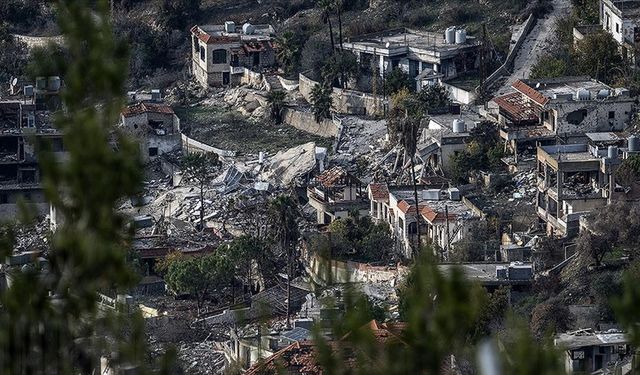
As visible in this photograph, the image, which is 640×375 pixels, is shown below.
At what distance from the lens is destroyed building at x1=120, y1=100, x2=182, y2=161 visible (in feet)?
165

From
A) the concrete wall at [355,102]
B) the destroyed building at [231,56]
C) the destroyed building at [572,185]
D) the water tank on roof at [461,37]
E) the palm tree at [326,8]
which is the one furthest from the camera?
the palm tree at [326,8]

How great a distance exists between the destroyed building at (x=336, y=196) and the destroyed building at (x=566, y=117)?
11.3 ft

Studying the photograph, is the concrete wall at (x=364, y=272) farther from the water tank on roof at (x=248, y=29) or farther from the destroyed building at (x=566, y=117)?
the water tank on roof at (x=248, y=29)

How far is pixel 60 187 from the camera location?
34.3ft

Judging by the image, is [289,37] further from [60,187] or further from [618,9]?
[60,187]

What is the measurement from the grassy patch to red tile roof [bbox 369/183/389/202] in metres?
5.04

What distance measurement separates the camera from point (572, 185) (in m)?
40.4

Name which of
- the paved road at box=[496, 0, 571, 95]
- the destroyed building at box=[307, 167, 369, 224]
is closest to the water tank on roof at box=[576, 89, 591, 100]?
the paved road at box=[496, 0, 571, 95]

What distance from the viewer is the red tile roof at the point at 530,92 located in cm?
4484

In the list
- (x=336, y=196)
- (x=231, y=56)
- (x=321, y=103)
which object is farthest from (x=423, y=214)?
(x=231, y=56)

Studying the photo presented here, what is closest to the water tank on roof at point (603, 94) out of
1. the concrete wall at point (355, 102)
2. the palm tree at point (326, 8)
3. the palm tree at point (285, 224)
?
the concrete wall at point (355, 102)

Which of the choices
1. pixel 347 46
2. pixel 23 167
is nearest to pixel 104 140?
pixel 23 167

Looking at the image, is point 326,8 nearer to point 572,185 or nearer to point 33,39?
point 33,39

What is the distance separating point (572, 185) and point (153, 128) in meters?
14.1
